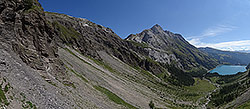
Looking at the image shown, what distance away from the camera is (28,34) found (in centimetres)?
2902

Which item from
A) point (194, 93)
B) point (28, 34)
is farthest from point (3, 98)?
point (194, 93)

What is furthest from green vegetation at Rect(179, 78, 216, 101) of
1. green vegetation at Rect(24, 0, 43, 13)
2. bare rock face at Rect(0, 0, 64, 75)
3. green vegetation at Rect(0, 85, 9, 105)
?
green vegetation at Rect(0, 85, 9, 105)

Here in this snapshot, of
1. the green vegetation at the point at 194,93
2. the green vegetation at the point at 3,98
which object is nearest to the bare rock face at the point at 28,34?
the green vegetation at the point at 3,98

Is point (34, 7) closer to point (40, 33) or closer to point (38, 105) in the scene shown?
point (40, 33)

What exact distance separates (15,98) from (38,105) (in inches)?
107

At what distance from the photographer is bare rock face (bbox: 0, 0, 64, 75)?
979 inches

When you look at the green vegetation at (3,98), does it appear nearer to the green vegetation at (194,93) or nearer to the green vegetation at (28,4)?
the green vegetation at (28,4)

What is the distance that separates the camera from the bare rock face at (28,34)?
979 inches

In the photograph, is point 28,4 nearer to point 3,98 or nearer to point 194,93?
point 3,98

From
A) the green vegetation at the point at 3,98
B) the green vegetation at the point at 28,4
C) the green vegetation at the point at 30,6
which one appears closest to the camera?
the green vegetation at the point at 3,98

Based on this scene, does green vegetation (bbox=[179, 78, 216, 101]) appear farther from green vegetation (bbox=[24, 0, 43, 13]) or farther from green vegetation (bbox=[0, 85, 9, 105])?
green vegetation (bbox=[0, 85, 9, 105])

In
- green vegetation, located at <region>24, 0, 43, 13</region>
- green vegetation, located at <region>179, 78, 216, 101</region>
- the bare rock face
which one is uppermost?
green vegetation, located at <region>24, 0, 43, 13</region>

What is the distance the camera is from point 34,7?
33.1 m

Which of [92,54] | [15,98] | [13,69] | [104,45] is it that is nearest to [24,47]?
[13,69]
